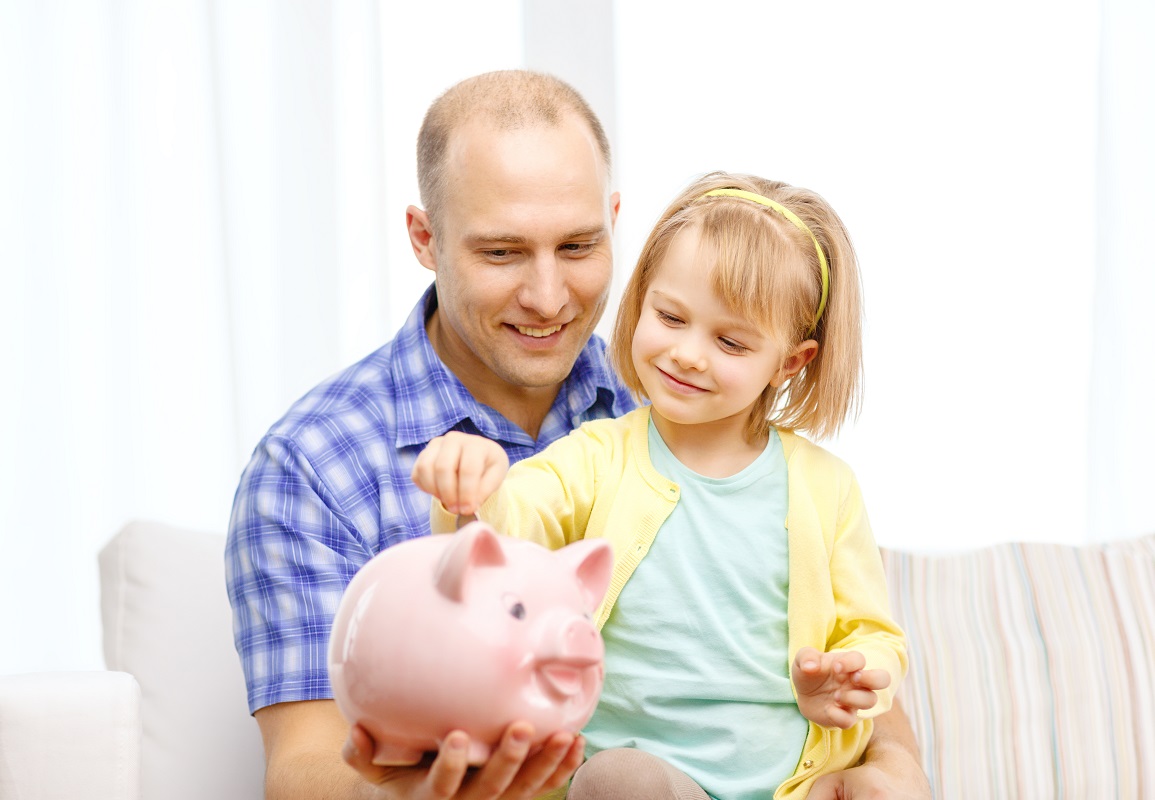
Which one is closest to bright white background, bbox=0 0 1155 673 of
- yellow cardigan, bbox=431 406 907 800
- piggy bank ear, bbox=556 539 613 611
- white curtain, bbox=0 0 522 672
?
white curtain, bbox=0 0 522 672

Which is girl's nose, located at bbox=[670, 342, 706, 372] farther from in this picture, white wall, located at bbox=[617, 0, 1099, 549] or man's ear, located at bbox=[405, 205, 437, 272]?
white wall, located at bbox=[617, 0, 1099, 549]

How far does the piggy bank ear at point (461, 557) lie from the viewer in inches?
41.1

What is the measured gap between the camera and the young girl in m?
1.46

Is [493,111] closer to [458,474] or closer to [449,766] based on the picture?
[458,474]

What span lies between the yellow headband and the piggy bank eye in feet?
2.23

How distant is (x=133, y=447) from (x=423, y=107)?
1.13 m

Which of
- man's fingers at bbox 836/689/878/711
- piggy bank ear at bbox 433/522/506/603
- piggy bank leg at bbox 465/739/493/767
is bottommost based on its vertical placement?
man's fingers at bbox 836/689/878/711

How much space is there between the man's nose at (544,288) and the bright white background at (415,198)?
131 centimetres

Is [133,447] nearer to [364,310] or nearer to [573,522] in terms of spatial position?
[364,310]

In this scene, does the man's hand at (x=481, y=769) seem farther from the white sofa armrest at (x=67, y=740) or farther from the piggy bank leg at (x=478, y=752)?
the white sofa armrest at (x=67, y=740)

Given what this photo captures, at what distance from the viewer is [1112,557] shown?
223 cm

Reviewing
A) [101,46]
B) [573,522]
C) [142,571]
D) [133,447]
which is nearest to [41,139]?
[101,46]

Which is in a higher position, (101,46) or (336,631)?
(101,46)

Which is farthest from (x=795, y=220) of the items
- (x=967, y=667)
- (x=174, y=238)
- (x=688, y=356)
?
(x=174, y=238)
